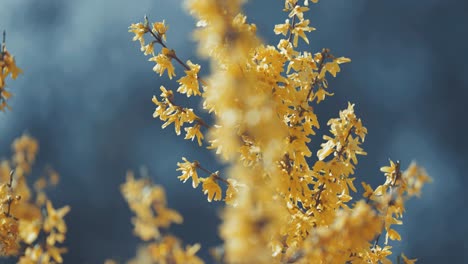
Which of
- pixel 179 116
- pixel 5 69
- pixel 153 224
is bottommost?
pixel 153 224

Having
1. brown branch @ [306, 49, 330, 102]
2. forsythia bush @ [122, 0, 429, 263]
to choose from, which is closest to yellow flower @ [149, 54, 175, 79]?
forsythia bush @ [122, 0, 429, 263]

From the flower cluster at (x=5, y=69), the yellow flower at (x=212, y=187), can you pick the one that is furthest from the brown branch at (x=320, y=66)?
the flower cluster at (x=5, y=69)

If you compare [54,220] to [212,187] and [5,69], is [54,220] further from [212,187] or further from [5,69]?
[212,187]

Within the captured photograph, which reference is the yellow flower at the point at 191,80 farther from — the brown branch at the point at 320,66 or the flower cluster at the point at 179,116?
the brown branch at the point at 320,66

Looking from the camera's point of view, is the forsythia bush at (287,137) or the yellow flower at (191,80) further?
the yellow flower at (191,80)

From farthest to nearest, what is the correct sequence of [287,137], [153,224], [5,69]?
[287,137]
[5,69]
[153,224]

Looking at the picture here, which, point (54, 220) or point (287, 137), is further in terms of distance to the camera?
point (287, 137)

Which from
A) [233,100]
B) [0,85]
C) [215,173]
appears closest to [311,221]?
[215,173]

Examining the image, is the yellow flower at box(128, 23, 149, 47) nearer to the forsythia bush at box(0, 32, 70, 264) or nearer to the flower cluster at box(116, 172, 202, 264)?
the forsythia bush at box(0, 32, 70, 264)

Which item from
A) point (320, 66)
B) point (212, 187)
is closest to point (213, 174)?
point (212, 187)

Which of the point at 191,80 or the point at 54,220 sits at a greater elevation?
the point at 191,80

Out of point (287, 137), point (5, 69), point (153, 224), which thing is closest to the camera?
point (153, 224)
